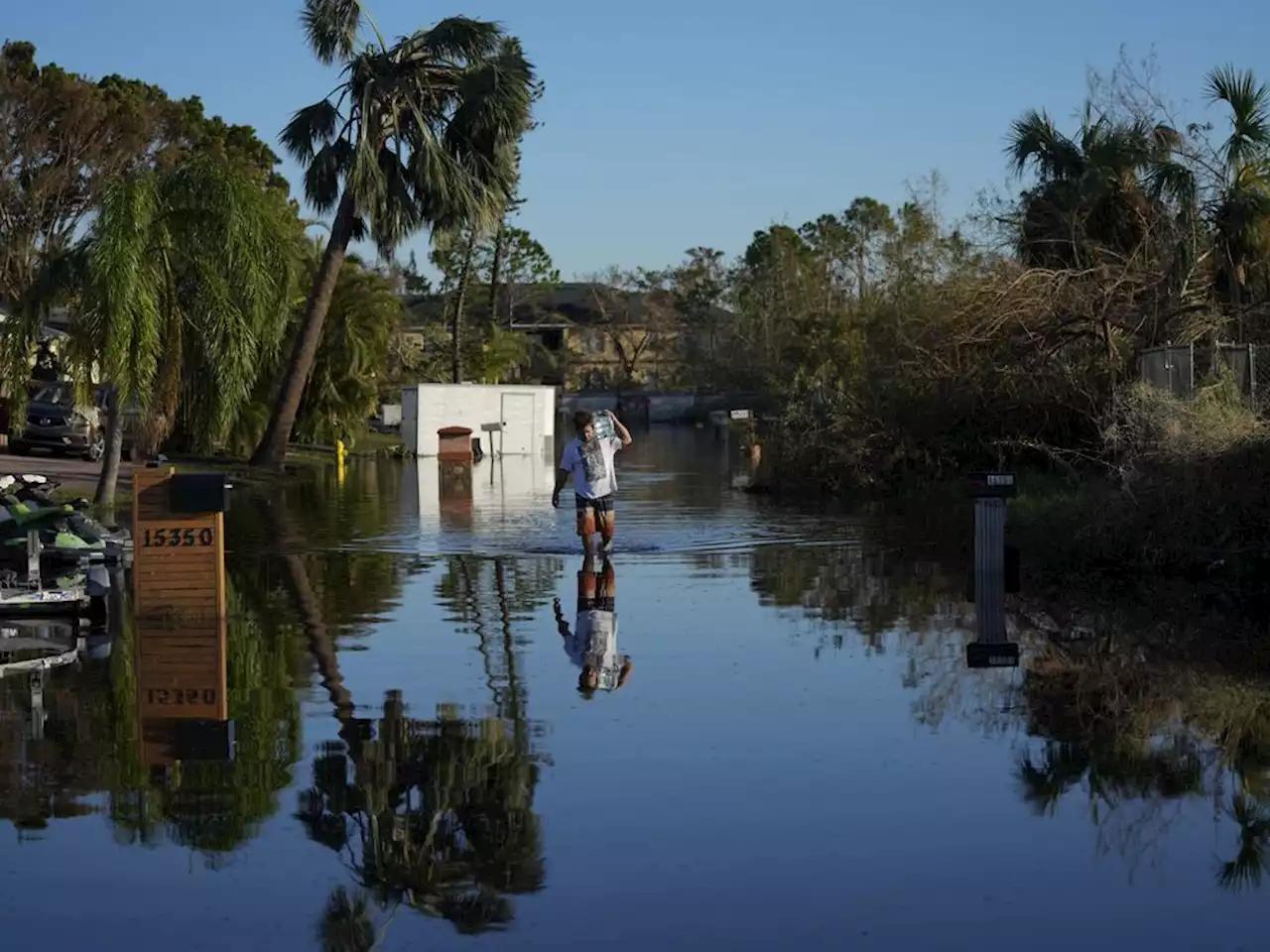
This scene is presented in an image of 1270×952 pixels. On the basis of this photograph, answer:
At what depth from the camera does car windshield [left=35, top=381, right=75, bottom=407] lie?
42.5 metres

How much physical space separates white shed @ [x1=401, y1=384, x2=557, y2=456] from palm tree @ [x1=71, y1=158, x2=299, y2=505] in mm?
24114

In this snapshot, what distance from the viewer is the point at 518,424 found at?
5303 centimetres

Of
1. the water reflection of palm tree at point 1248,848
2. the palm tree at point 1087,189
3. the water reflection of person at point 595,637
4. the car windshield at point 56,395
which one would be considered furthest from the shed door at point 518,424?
the water reflection of palm tree at point 1248,848

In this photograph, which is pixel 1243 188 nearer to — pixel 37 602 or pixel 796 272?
pixel 37 602

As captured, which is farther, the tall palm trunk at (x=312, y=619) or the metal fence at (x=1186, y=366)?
the metal fence at (x=1186, y=366)

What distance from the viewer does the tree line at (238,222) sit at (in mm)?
25500

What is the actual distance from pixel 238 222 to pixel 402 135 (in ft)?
49.0

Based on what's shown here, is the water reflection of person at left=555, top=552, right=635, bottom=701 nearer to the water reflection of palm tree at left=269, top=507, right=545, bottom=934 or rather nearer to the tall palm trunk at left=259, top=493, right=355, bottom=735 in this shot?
the water reflection of palm tree at left=269, top=507, right=545, bottom=934

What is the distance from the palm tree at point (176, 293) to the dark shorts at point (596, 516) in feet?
27.7

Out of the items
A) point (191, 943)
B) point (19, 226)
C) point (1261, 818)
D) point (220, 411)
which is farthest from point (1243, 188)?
point (19, 226)

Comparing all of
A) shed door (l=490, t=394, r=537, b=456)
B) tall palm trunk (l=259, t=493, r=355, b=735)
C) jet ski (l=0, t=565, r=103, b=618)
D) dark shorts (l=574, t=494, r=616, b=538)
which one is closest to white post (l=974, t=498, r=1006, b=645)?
dark shorts (l=574, t=494, r=616, b=538)

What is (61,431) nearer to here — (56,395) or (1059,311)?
(56,395)

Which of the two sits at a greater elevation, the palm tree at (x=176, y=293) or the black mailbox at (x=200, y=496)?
the palm tree at (x=176, y=293)

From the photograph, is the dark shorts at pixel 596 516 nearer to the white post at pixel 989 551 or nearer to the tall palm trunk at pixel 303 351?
the white post at pixel 989 551
